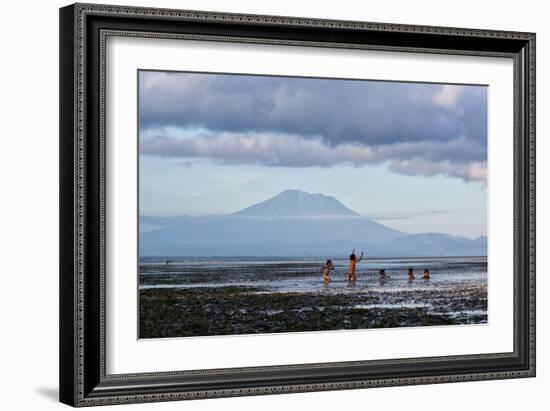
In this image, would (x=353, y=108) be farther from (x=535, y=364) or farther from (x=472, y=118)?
(x=535, y=364)

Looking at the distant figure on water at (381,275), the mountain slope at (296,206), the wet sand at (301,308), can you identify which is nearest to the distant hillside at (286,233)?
the mountain slope at (296,206)

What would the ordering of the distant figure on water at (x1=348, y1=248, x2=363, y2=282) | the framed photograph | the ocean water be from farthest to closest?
the distant figure on water at (x1=348, y1=248, x2=363, y2=282) < the ocean water < the framed photograph

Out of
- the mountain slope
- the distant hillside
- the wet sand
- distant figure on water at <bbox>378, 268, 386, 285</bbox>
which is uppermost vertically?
the mountain slope

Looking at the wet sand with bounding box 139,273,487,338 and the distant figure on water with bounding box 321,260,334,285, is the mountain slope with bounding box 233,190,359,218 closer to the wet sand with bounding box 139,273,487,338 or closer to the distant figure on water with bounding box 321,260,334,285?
the distant figure on water with bounding box 321,260,334,285

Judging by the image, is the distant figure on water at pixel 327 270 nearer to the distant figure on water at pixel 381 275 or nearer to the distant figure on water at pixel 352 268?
the distant figure on water at pixel 352 268

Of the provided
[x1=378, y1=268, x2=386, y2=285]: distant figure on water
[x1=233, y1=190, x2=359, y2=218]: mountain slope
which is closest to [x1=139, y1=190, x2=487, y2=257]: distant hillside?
[x1=233, y1=190, x2=359, y2=218]: mountain slope

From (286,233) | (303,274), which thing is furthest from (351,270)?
(286,233)

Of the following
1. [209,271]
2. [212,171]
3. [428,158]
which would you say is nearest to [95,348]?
[209,271]
